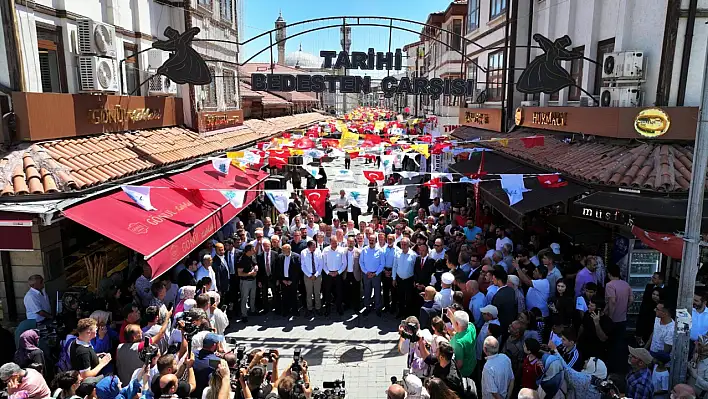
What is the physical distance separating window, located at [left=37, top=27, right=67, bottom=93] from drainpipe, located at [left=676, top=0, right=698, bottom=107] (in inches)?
461

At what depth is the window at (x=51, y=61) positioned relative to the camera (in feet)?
29.6

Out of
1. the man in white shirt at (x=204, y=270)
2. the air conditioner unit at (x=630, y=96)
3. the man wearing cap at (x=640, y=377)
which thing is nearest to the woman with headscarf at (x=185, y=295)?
the man in white shirt at (x=204, y=270)

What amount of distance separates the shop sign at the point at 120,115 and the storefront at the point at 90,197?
0.07ft

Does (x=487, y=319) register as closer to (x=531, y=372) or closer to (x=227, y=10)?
(x=531, y=372)

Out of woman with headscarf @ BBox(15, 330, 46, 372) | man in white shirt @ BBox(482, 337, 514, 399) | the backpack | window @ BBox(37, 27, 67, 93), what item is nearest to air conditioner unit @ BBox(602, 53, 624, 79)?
man in white shirt @ BBox(482, 337, 514, 399)

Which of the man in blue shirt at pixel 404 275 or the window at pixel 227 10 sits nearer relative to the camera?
the man in blue shirt at pixel 404 275

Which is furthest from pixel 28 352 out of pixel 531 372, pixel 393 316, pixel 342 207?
pixel 342 207

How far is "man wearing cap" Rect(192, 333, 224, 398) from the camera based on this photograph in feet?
19.1

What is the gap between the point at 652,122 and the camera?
849 cm

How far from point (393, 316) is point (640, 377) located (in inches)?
220

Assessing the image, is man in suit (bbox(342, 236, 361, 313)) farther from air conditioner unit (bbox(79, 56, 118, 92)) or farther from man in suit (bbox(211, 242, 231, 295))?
air conditioner unit (bbox(79, 56, 118, 92))

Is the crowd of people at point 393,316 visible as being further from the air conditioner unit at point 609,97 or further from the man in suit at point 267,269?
the air conditioner unit at point 609,97

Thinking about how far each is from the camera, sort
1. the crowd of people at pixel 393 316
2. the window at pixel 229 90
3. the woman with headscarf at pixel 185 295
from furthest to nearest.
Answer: the window at pixel 229 90, the woman with headscarf at pixel 185 295, the crowd of people at pixel 393 316

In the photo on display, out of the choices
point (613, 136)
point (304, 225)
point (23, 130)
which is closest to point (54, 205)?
point (23, 130)
